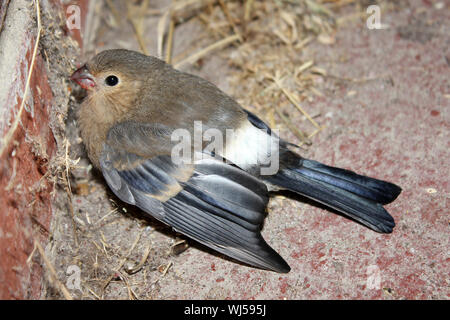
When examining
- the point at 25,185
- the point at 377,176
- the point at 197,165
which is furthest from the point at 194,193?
the point at 377,176

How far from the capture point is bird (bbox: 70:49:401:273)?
10.7ft

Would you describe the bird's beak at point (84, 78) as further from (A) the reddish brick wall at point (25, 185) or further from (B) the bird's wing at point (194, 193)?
(B) the bird's wing at point (194, 193)

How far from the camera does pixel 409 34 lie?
5.09m

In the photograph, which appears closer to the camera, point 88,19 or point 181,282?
point 181,282

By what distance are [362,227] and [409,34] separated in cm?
250

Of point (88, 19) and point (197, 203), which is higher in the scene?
point (88, 19)

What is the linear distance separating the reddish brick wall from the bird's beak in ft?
0.72

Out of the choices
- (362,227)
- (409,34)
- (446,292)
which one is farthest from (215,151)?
(409,34)

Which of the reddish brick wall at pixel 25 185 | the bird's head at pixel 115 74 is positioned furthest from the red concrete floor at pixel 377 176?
the bird's head at pixel 115 74

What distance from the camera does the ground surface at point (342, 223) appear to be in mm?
3287

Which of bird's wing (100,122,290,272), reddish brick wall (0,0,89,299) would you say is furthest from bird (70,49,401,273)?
reddish brick wall (0,0,89,299)

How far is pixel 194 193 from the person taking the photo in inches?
130
